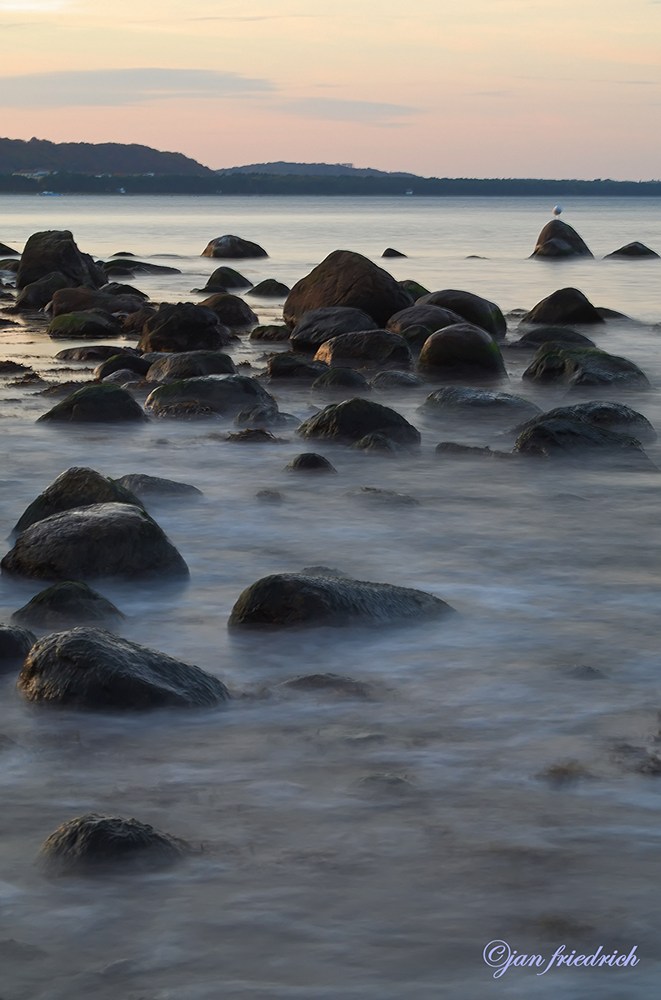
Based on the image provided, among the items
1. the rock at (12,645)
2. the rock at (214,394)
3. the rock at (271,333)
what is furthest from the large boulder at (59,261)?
the rock at (12,645)

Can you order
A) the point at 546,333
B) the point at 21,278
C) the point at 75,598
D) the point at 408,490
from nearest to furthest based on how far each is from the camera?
the point at 75,598, the point at 408,490, the point at 546,333, the point at 21,278

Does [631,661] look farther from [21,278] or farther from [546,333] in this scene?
[21,278]

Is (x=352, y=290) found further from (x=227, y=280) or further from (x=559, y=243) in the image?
(x=559, y=243)

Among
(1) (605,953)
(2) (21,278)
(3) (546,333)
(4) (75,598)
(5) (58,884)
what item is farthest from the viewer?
(2) (21,278)

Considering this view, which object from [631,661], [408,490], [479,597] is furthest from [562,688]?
[408,490]

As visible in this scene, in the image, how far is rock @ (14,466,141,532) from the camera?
6.94 m

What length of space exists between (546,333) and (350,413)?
8.08 meters

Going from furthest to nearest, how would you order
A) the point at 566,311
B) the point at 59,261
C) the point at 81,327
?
the point at 59,261
the point at 566,311
the point at 81,327

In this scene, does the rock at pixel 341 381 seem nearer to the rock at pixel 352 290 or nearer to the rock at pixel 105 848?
the rock at pixel 352 290

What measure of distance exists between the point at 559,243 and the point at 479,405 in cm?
3015

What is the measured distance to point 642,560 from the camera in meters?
6.98

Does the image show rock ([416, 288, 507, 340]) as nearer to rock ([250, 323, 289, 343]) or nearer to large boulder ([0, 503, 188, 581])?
rock ([250, 323, 289, 343])

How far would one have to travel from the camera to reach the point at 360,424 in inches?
400

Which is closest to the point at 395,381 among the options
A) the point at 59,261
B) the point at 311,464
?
the point at 311,464
